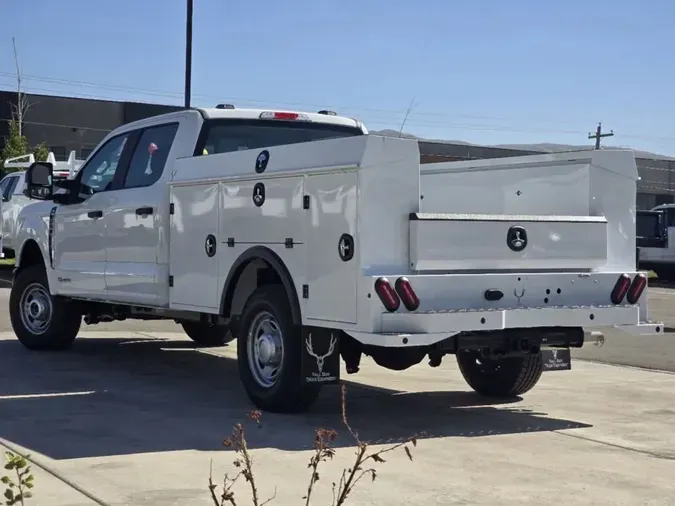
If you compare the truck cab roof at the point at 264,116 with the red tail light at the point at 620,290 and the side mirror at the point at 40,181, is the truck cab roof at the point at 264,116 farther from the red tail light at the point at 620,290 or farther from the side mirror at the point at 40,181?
the red tail light at the point at 620,290

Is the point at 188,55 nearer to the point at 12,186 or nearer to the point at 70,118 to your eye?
the point at 12,186

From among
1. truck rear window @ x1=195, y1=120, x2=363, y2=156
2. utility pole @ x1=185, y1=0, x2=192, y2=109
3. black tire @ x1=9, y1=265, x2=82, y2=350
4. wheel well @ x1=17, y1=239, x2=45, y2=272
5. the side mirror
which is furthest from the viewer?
utility pole @ x1=185, y1=0, x2=192, y2=109

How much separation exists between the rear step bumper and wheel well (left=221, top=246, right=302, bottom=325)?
30.9 inches

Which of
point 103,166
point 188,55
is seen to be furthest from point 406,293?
point 188,55

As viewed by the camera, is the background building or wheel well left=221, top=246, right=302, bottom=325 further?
the background building

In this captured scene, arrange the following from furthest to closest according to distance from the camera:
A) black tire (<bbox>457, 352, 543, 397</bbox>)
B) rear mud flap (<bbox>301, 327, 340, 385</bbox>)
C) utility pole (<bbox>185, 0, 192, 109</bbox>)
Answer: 1. utility pole (<bbox>185, 0, 192, 109</bbox>)
2. black tire (<bbox>457, 352, 543, 397</bbox>)
3. rear mud flap (<bbox>301, 327, 340, 385</bbox>)

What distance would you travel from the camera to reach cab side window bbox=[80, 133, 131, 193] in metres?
10.8

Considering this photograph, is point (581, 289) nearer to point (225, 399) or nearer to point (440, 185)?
point (440, 185)

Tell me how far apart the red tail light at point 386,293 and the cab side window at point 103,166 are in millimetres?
4535

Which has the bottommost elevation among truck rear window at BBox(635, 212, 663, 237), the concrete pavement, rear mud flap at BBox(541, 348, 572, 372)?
the concrete pavement

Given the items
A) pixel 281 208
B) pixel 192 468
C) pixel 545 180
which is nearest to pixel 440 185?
pixel 545 180

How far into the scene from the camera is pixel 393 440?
736 centimetres

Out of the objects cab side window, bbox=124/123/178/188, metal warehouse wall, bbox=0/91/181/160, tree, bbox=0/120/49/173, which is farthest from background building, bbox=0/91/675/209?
cab side window, bbox=124/123/178/188

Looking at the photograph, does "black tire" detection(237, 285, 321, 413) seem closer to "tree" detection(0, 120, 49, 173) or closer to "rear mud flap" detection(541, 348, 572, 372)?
"rear mud flap" detection(541, 348, 572, 372)
